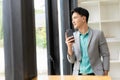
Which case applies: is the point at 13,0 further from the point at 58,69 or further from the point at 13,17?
the point at 58,69

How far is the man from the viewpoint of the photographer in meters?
2.16


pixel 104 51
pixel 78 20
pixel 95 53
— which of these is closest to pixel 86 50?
pixel 95 53

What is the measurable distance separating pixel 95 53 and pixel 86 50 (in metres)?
0.10

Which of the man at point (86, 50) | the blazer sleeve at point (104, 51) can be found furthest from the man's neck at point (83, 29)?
the blazer sleeve at point (104, 51)

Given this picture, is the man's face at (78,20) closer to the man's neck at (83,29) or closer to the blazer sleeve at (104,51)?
the man's neck at (83,29)

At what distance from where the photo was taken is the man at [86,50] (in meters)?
2.16

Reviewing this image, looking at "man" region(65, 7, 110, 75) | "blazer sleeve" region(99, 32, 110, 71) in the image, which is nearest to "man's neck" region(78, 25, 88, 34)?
"man" region(65, 7, 110, 75)

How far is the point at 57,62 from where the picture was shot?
2725 mm

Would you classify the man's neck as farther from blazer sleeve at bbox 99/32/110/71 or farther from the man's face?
blazer sleeve at bbox 99/32/110/71

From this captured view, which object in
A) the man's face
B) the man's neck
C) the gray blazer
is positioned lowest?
the gray blazer

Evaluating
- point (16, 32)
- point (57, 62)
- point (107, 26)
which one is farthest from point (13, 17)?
point (107, 26)

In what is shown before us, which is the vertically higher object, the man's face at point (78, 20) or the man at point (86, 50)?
the man's face at point (78, 20)

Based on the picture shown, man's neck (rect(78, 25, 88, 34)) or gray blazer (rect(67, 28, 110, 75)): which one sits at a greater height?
man's neck (rect(78, 25, 88, 34))

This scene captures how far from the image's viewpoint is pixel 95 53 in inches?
86.4
